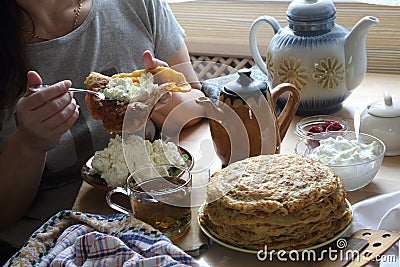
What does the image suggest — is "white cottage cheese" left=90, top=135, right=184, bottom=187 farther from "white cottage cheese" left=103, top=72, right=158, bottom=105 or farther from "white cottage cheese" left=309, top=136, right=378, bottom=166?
"white cottage cheese" left=309, top=136, right=378, bottom=166

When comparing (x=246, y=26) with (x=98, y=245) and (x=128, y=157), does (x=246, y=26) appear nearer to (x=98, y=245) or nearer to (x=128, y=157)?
(x=128, y=157)

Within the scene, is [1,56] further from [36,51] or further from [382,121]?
[382,121]

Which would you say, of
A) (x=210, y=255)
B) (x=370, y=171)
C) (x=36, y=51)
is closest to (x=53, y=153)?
(x=36, y=51)

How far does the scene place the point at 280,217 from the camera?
0.92 metres

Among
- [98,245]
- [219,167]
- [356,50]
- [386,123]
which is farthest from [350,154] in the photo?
[98,245]

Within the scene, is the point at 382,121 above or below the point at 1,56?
below

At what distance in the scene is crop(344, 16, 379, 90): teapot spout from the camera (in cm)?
138

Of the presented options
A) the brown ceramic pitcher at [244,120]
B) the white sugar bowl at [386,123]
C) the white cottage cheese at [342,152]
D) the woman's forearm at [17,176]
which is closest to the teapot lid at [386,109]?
the white sugar bowl at [386,123]

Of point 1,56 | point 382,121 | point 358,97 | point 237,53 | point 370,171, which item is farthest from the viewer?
point 237,53

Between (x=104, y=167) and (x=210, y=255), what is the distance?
0.30m

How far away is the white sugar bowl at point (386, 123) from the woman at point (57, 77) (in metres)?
0.39

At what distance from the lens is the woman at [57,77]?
1255mm

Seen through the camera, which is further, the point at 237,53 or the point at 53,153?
the point at 237,53

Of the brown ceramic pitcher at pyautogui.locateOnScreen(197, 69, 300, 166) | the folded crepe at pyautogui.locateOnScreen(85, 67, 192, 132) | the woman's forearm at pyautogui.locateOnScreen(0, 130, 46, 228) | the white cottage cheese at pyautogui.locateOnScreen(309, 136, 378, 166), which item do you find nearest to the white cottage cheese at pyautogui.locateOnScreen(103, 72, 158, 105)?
the folded crepe at pyautogui.locateOnScreen(85, 67, 192, 132)
